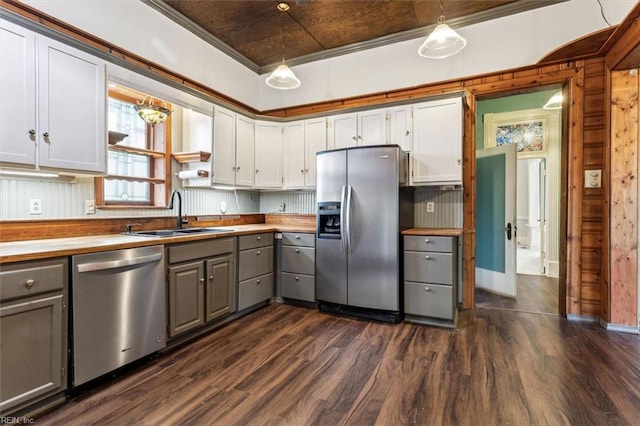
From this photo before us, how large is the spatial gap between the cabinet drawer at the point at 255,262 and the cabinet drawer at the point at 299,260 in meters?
0.18

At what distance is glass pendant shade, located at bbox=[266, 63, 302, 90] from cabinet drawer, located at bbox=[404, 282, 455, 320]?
236 centimetres

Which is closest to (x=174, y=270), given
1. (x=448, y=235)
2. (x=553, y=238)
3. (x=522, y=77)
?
(x=448, y=235)

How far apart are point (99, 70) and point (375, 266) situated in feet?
9.40

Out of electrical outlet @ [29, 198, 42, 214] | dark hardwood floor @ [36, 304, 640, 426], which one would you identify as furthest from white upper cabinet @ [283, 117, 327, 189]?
electrical outlet @ [29, 198, 42, 214]

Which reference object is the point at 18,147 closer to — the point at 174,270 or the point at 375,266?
the point at 174,270

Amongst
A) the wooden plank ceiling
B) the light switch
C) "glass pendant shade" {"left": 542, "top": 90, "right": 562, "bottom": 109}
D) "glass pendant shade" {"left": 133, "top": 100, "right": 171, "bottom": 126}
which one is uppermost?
the wooden plank ceiling

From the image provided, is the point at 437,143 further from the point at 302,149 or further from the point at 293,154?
the point at 293,154

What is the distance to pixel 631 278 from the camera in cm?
279

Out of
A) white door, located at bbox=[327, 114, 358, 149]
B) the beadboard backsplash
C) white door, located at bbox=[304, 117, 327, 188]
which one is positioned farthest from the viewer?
white door, located at bbox=[304, 117, 327, 188]

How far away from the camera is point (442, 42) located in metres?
2.49

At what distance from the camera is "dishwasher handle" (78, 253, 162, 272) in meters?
1.87

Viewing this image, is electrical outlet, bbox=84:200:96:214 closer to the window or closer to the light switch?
the window

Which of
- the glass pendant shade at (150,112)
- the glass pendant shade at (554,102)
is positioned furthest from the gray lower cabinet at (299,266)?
the glass pendant shade at (554,102)

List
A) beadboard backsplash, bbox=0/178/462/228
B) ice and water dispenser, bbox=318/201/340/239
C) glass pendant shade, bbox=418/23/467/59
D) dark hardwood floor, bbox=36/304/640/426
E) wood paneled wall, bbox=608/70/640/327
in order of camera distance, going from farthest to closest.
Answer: ice and water dispenser, bbox=318/201/340/239 → wood paneled wall, bbox=608/70/640/327 → glass pendant shade, bbox=418/23/467/59 → beadboard backsplash, bbox=0/178/462/228 → dark hardwood floor, bbox=36/304/640/426
